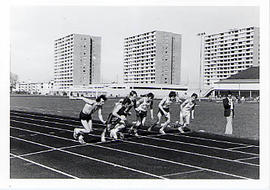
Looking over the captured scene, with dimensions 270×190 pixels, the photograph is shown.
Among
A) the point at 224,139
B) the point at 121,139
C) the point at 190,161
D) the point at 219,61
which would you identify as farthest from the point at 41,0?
the point at 219,61

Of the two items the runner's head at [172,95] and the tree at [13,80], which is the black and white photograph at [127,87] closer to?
the runner's head at [172,95]

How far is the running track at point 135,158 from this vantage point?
7324 mm

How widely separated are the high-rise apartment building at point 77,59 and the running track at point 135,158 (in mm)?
2015

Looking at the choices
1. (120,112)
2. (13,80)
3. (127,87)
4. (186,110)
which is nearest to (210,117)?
(186,110)

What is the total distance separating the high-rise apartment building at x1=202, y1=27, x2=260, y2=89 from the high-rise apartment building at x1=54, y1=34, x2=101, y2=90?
375cm

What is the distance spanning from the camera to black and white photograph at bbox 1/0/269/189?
7461mm

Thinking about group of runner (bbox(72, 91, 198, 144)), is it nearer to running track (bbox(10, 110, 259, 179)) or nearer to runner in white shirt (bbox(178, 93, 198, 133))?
runner in white shirt (bbox(178, 93, 198, 133))

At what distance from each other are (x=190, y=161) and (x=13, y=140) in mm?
5186

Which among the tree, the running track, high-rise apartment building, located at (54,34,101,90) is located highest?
high-rise apartment building, located at (54,34,101,90)

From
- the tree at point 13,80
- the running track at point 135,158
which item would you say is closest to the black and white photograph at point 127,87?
the running track at point 135,158

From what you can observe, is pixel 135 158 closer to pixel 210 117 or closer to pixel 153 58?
pixel 153 58

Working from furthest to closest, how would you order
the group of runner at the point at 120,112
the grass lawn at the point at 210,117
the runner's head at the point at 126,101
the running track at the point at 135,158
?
the grass lawn at the point at 210,117 → the runner's head at the point at 126,101 → the group of runner at the point at 120,112 → the running track at the point at 135,158

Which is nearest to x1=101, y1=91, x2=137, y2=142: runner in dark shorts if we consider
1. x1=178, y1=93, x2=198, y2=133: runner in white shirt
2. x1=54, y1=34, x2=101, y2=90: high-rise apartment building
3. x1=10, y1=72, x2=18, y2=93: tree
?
x1=54, y1=34, x2=101, y2=90: high-rise apartment building
